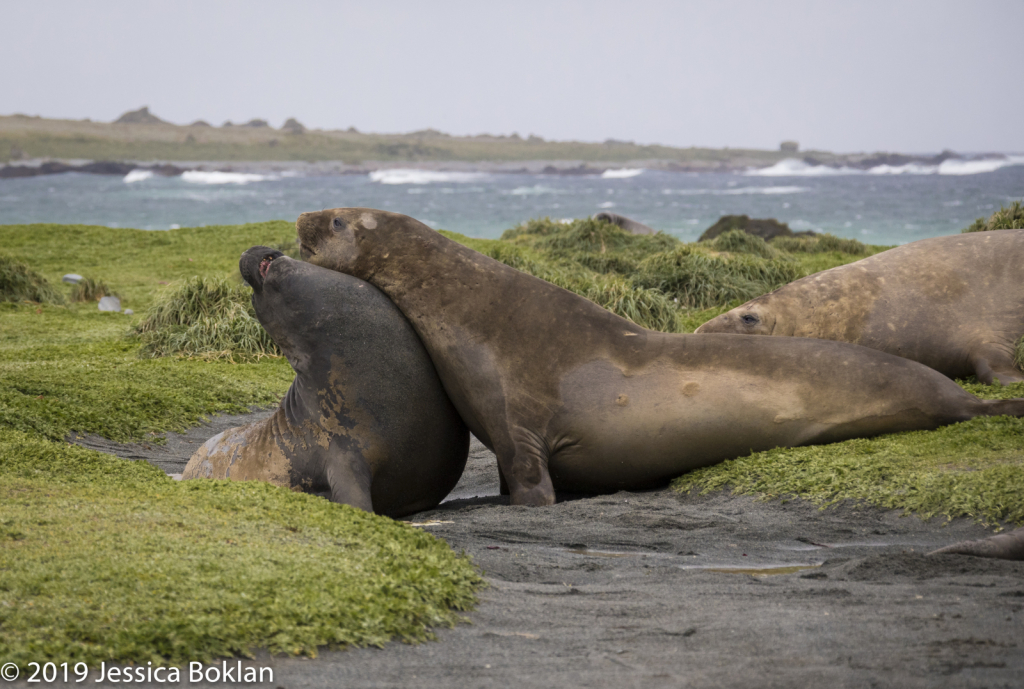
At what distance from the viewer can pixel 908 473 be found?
4.93 m

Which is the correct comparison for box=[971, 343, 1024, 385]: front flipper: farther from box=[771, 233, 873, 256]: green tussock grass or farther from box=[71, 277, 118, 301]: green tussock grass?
box=[71, 277, 118, 301]: green tussock grass

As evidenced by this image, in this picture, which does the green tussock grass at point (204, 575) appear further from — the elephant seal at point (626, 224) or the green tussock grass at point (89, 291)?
the elephant seal at point (626, 224)

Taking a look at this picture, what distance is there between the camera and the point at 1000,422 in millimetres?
5559

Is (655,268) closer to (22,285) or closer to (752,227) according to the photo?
(752,227)

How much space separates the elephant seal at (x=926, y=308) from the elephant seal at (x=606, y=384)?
5.12 ft

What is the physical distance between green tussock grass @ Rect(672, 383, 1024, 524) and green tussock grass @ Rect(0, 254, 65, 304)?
13.6m

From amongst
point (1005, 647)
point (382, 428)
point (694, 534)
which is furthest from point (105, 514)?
point (1005, 647)

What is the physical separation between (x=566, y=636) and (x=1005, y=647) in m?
1.33

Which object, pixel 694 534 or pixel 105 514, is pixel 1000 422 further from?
pixel 105 514

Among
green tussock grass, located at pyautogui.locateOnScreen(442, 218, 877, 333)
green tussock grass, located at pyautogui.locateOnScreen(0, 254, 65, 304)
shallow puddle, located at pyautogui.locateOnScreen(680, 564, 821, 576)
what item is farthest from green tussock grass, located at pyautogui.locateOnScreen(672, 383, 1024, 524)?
green tussock grass, located at pyautogui.locateOnScreen(0, 254, 65, 304)

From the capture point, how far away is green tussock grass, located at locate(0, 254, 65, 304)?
50.0 ft

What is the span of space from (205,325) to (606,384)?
7.79 m

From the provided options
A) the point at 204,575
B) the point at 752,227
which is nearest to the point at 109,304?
the point at 204,575

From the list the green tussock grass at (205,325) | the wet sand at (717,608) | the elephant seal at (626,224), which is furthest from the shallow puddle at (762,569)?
the elephant seal at (626,224)
